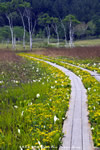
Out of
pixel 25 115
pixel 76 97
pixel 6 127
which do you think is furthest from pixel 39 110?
pixel 76 97

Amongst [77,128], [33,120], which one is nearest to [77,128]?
[77,128]

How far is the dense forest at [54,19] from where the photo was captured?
1900 inches

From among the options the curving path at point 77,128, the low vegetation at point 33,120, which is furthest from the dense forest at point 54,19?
the curving path at point 77,128

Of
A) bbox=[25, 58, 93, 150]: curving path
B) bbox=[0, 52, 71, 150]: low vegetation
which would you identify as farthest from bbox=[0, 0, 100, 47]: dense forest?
bbox=[25, 58, 93, 150]: curving path

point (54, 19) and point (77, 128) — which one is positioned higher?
point (54, 19)

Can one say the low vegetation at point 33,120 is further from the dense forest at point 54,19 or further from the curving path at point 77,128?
the dense forest at point 54,19

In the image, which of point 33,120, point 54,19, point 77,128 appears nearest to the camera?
point 77,128

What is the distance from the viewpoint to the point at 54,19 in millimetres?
53406

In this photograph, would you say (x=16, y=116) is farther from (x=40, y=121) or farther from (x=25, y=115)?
(x=40, y=121)

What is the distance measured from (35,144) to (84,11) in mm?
82432

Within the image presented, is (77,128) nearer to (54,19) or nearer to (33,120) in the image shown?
(33,120)

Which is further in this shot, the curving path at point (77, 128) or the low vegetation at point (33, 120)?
the low vegetation at point (33, 120)

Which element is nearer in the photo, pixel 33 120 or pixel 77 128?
pixel 77 128

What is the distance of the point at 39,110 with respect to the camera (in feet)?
17.4
